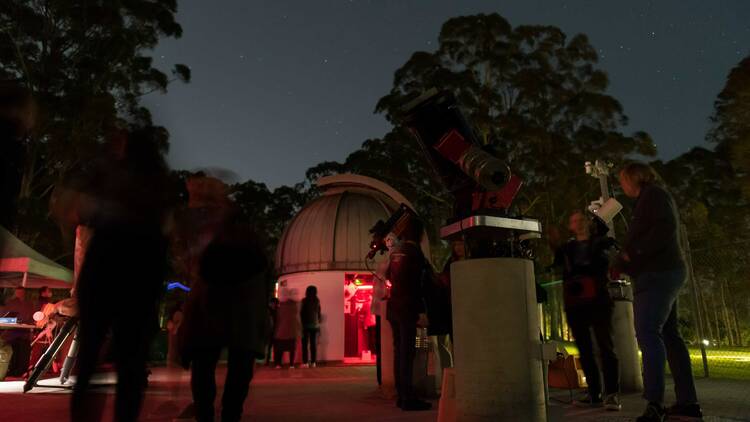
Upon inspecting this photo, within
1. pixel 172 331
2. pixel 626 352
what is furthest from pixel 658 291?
pixel 172 331

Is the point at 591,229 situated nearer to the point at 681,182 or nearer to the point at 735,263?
the point at 735,263

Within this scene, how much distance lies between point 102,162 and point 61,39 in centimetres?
2238

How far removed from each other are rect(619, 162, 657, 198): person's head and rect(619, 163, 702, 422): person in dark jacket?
0.16 m

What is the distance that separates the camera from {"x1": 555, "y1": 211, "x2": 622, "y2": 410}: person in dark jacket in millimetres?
5047

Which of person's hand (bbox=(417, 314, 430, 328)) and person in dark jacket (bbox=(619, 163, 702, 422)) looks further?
person's hand (bbox=(417, 314, 430, 328))

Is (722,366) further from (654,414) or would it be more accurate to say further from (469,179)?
(469,179)

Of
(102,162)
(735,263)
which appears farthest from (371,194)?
(102,162)

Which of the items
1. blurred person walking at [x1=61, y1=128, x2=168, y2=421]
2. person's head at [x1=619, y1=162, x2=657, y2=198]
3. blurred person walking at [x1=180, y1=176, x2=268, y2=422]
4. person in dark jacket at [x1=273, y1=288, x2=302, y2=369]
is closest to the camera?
blurred person walking at [x1=61, y1=128, x2=168, y2=421]

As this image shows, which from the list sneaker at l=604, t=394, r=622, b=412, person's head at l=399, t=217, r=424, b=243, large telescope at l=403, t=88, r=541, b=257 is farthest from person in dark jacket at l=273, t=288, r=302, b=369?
large telescope at l=403, t=88, r=541, b=257

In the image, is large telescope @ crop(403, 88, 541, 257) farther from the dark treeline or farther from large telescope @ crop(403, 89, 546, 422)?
the dark treeline

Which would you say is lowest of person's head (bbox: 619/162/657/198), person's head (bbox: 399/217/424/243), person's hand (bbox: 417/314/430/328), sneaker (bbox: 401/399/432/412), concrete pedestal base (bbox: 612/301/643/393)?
sneaker (bbox: 401/399/432/412)

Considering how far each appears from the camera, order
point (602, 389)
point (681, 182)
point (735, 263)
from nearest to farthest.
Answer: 1. point (602, 389)
2. point (735, 263)
3. point (681, 182)

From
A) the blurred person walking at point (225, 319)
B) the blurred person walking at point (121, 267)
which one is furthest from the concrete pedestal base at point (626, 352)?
the blurred person walking at point (121, 267)

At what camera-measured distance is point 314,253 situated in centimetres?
1647
